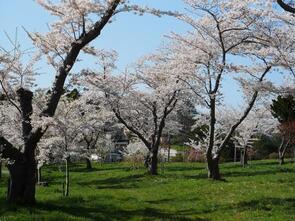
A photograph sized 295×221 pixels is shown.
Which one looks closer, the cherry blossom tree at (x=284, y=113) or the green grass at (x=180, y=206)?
the green grass at (x=180, y=206)

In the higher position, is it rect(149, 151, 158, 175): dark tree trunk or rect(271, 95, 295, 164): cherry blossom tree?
rect(271, 95, 295, 164): cherry blossom tree

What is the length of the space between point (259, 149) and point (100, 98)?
114ft

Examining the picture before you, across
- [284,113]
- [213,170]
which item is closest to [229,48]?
[213,170]

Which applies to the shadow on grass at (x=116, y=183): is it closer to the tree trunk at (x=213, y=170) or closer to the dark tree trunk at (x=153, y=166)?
the dark tree trunk at (x=153, y=166)

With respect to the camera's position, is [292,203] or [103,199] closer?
[292,203]

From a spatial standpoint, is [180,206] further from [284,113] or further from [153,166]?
[284,113]

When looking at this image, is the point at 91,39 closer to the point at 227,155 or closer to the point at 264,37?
the point at 264,37

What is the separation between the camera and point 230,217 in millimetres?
13266

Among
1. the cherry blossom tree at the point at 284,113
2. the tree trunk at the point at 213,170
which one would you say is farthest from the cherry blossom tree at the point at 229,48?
the cherry blossom tree at the point at 284,113

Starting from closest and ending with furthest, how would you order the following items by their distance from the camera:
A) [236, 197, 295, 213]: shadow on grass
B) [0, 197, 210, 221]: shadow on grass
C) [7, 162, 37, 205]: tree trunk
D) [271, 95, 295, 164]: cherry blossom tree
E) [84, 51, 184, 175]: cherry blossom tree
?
[0, 197, 210, 221]: shadow on grass, [236, 197, 295, 213]: shadow on grass, [7, 162, 37, 205]: tree trunk, [84, 51, 184, 175]: cherry blossom tree, [271, 95, 295, 164]: cherry blossom tree

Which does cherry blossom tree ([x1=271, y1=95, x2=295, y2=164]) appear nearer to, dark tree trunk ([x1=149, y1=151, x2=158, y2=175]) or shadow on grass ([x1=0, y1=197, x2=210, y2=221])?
dark tree trunk ([x1=149, y1=151, x2=158, y2=175])

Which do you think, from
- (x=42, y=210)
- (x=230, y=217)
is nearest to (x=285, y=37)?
(x=230, y=217)

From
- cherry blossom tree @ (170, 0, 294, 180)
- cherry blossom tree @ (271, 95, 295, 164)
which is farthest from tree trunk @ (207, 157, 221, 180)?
cherry blossom tree @ (271, 95, 295, 164)

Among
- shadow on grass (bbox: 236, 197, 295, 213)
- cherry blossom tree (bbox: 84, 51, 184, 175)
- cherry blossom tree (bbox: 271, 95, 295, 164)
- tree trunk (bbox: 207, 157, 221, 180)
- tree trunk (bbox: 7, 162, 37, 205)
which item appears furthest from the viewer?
cherry blossom tree (bbox: 271, 95, 295, 164)
